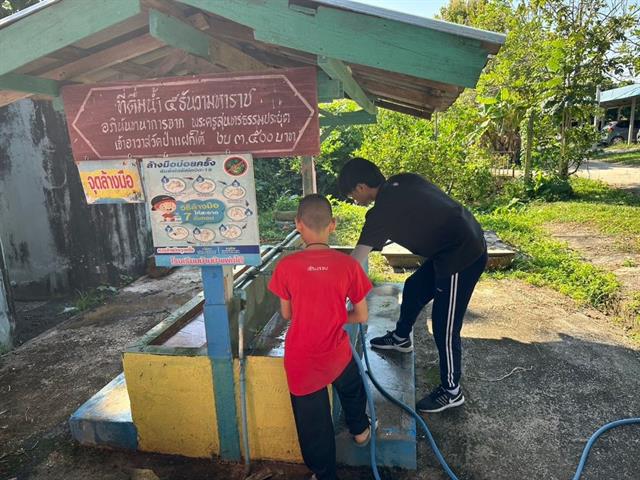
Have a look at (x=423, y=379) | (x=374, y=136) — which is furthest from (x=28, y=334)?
(x=374, y=136)

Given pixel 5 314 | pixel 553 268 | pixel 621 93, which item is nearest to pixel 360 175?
pixel 5 314

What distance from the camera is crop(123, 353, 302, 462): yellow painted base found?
282cm

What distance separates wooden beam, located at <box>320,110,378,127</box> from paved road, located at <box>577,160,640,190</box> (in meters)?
9.85

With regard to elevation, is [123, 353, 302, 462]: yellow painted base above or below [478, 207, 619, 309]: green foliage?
above

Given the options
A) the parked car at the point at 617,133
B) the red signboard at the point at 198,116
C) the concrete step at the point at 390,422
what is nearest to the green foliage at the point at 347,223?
the concrete step at the point at 390,422

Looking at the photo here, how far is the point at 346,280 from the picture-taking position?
7.77ft

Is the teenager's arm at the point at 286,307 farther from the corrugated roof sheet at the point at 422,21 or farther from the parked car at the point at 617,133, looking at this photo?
the parked car at the point at 617,133

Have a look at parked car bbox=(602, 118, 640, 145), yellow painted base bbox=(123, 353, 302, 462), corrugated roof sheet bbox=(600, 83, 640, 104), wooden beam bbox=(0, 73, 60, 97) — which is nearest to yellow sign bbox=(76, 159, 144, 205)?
wooden beam bbox=(0, 73, 60, 97)

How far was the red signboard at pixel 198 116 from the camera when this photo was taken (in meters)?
2.43

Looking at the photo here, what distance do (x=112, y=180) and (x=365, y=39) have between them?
172cm

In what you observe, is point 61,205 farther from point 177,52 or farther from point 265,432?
point 265,432

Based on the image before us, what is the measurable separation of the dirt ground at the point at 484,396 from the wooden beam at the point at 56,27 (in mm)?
2486

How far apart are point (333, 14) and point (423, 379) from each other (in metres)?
3.09

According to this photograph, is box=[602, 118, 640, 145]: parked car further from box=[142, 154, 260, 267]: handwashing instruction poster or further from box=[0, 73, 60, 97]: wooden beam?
box=[0, 73, 60, 97]: wooden beam
